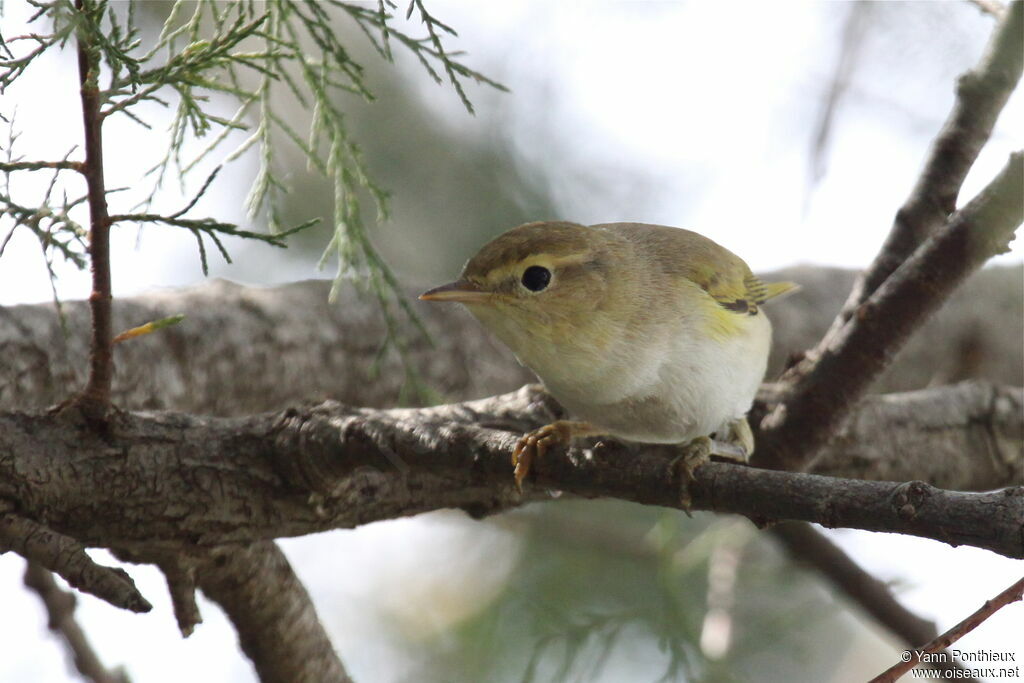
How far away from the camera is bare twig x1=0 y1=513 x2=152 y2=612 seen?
1.73m

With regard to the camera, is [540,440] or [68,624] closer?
[540,440]

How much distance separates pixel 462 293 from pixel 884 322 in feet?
4.44

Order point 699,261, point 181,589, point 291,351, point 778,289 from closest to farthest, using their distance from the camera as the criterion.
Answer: point 181,589 < point 699,261 < point 291,351 < point 778,289

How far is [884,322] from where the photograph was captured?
115 inches

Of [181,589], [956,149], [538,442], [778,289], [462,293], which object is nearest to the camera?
[181,589]

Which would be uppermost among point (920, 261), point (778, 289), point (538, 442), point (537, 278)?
point (778, 289)

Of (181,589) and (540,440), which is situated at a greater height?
(540,440)

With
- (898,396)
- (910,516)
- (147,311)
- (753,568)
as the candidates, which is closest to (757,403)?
(898,396)

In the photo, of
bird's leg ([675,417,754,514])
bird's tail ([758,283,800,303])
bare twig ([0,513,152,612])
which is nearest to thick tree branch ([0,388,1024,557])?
bird's leg ([675,417,754,514])

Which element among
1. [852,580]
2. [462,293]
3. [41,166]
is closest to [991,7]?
[462,293]

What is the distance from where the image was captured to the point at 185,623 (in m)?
2.22

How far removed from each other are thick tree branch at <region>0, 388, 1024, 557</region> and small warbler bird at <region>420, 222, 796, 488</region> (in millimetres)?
342

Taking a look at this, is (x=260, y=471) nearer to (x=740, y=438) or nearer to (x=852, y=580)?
(x=740, y=438)

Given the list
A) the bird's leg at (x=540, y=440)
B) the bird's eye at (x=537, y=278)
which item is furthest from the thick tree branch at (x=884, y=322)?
the bird's eye at (x=537, y=278)
